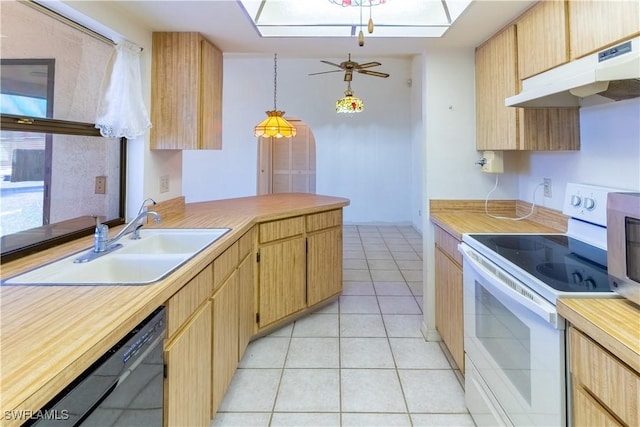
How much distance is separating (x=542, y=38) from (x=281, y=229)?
6.09 feet

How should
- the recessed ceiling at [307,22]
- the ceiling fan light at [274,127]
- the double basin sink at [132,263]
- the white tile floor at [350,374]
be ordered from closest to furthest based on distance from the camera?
the double basin sink at [132,263] < the white tile floor at [350,374] < the recessed ceiling at [307,22] < the ceiling fan light at [274,127]

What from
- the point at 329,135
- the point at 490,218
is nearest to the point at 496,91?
the point at 490,218

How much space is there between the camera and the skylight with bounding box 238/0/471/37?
2.09m

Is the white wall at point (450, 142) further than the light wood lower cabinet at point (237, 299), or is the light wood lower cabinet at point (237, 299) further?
the white wall at point (450, 142)

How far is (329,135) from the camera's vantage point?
703 centimetres

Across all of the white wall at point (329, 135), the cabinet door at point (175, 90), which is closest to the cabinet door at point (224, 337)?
the cabinet door at point (175, 90)

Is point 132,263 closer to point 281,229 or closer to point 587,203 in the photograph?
point 281,229

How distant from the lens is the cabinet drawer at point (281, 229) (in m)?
2.25

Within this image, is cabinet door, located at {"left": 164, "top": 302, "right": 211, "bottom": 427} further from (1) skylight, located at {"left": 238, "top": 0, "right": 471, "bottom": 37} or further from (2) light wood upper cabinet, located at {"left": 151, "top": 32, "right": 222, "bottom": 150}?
(1) skylight, located at {"left": 238, "top": 0, "right": 471, "bottom": 37}

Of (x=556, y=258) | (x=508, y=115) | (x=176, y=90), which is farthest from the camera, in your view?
(x=176, y=90)

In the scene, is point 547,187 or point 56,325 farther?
point 547,187

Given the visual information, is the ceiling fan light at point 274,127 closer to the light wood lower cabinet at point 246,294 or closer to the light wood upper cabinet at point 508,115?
the light wood lower cabinet at point 246,294

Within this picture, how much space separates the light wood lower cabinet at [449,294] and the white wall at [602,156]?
0.67 meters

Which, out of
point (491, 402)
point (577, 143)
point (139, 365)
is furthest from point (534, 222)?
point (139, 365)
